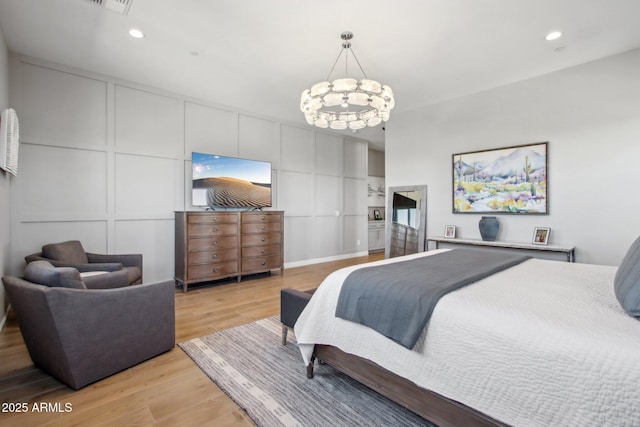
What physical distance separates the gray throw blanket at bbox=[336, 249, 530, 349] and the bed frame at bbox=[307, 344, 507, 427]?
240 millimetres

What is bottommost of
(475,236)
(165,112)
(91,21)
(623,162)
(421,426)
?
(421,426)

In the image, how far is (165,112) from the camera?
436 centimetres

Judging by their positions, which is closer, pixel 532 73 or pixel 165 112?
pixel 532 73

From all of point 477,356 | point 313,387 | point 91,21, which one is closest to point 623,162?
point 477,356

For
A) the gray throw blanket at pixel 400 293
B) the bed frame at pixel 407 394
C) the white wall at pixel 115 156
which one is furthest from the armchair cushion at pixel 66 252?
the gray throw blanket at pixel 400 293

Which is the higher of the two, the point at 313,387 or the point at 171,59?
the point at 171,59

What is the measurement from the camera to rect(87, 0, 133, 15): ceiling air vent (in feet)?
8.13

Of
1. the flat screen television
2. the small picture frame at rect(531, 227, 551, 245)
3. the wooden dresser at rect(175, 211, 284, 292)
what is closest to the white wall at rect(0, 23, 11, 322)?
the wooden dresser at rect(175, 211, 284, 292)

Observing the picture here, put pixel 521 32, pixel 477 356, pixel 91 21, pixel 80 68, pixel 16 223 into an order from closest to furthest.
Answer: pixel 477 356, pixel 91 21, pixel 521 32, pixel 16 223, pixel 80 68

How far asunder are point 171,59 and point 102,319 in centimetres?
291

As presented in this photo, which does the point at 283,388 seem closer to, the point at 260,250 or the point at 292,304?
the point at 292,304

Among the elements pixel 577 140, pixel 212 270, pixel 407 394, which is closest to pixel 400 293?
pixel 407 394

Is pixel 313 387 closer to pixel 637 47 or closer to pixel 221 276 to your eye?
pixel 221 276

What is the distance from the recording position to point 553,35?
3039mm
